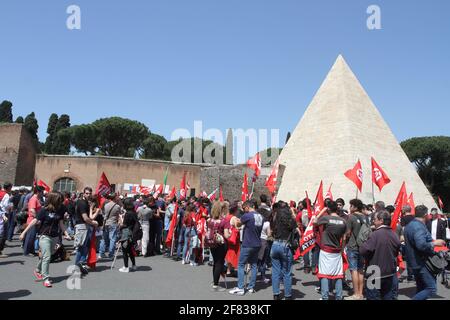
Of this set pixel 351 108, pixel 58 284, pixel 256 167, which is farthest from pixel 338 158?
pixel 58 284

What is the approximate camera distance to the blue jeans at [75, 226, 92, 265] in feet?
22.2

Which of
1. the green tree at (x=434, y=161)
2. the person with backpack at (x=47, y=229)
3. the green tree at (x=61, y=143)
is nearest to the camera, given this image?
the person with backpack at (x=47, y=229)

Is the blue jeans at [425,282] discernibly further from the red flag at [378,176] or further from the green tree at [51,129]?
the green tree at [51,129]

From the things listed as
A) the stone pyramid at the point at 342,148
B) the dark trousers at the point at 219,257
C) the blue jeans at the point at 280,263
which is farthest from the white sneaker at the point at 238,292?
the stone pyramid at the point at 342,148

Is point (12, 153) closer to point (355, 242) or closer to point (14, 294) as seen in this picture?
point (14, 294)

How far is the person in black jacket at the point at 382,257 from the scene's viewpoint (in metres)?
4.77

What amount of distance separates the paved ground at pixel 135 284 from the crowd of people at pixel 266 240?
24 cm

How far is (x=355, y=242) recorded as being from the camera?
20.7 feet

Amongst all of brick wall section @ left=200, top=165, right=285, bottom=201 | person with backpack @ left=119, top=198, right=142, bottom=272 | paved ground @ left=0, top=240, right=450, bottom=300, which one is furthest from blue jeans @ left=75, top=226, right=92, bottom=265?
brick wall section @ left=200, top=165, right=285, bottom=201

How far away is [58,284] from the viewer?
19.4 feet

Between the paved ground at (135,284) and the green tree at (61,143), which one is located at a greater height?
the green tree at (61,143)

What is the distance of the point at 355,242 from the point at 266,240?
1809mm

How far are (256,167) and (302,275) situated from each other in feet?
18.6
